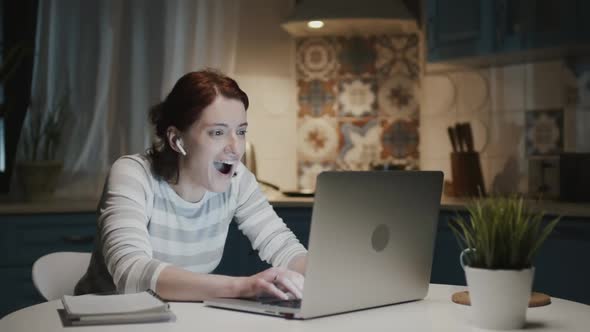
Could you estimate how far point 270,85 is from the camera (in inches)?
143

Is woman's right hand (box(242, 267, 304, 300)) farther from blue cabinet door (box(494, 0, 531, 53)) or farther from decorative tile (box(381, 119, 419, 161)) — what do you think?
decorative tile (box(381, 119, 419, 161))

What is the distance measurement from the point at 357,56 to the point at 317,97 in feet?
0.84

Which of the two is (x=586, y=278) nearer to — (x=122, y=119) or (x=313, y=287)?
(x=313, y=287)

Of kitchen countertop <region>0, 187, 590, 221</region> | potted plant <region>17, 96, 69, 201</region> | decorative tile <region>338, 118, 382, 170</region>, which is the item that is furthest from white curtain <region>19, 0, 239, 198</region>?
decorative tile <region>338, 118, 382, 170</region>

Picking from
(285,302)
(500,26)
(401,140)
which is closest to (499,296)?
(285,302)

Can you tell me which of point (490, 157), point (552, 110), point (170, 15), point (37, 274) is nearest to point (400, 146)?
point (490, 157)

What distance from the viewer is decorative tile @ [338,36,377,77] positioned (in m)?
3.60

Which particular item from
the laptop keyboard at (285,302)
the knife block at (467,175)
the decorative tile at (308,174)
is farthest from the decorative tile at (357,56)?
the laptop keyboard at (285,302)

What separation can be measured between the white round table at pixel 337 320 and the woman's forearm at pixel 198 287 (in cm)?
2

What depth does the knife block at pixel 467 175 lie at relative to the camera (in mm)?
3174

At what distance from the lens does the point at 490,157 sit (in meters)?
3.30

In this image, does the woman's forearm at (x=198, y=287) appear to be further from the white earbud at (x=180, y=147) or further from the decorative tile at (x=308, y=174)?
the decorative tile at (x=308, y=174)

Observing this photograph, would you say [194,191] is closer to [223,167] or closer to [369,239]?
[223,167]

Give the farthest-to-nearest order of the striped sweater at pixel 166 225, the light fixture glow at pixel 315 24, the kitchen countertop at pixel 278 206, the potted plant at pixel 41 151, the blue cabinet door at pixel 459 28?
the light fixture glow at pixel 315 24
the potted plant at pixel 41 151
the blue cabinet door at pixel 459 28
the kitchen countertop at pixel 278 206
the striped sweater at pixel 166 225
